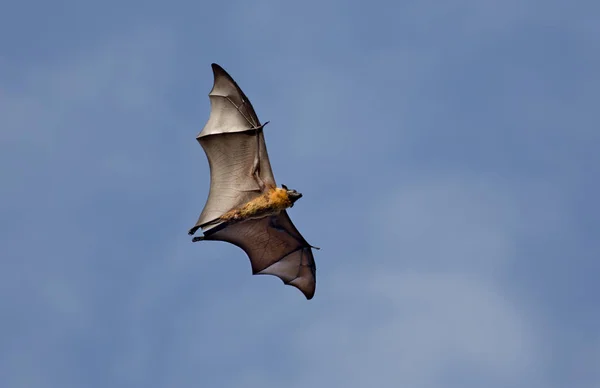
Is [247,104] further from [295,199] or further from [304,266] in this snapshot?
[304,266]

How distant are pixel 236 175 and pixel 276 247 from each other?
399 centimetres

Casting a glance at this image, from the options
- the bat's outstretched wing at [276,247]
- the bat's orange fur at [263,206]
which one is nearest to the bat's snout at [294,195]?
the bat's orange fur at [263,206]

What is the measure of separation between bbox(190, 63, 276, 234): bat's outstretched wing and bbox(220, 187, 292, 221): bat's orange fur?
0.23m

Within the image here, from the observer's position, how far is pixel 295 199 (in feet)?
142

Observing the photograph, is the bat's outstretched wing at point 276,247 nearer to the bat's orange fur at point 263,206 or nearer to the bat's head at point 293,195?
the bat's orange fur at point 263,206

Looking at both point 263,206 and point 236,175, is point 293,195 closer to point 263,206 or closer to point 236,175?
point 263,206

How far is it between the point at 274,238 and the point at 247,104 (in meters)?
5.81

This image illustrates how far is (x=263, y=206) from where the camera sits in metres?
43.6

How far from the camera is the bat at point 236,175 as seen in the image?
142ft

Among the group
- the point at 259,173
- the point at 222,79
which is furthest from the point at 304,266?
the point at 222,79

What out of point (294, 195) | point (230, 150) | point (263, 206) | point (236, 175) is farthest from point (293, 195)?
point (230, 150)

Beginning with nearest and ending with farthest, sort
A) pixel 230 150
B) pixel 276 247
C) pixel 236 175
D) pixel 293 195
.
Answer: pixel 293 195 → pixel 230 150 → pixel 236 175 → pixel 276 247

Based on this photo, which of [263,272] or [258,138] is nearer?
[258,138]

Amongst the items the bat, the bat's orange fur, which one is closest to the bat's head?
the bat
